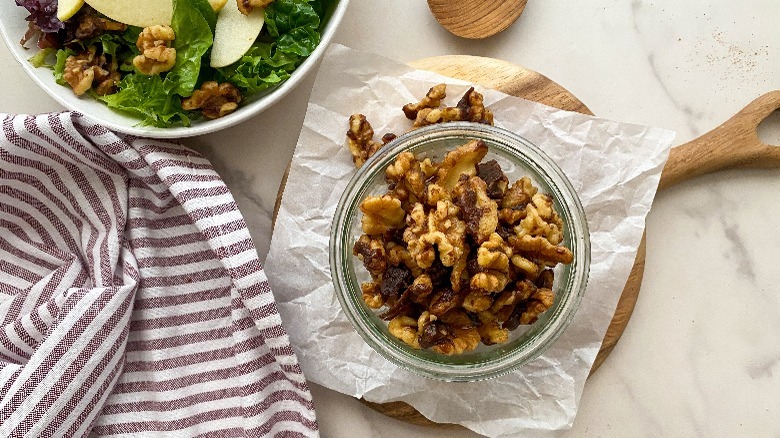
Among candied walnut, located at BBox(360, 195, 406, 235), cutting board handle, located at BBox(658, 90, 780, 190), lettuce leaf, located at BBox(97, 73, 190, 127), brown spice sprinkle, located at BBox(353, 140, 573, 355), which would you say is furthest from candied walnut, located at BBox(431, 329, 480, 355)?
lettuce leaf, located at BBox(97, 73, 190, 127)

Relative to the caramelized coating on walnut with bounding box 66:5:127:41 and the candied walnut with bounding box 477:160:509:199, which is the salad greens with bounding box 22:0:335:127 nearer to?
the caramelized coating on walnut with bounding box 66:5:127:41

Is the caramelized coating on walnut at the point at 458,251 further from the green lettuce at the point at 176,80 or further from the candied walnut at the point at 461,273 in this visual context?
the green lettuce at the point at 176,80

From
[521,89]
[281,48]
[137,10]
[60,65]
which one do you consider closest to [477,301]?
[521,89]

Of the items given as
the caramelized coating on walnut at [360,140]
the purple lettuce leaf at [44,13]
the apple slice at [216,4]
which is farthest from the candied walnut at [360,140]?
the purple lettuce leaf at [44,13]

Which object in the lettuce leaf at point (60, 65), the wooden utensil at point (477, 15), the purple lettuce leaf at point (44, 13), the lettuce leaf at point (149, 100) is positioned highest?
the purple lettuce leaf at point (44, 13)

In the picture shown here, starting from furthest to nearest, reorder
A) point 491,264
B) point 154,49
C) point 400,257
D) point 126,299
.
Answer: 1. point 126,299
2. point 154,49
3. point 400,257
4. point 491,264

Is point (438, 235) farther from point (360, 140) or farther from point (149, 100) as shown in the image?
point (149, 100)

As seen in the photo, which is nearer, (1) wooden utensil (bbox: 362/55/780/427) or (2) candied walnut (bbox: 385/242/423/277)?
(2) candied walnut (bbox: 385/242/423/277)
